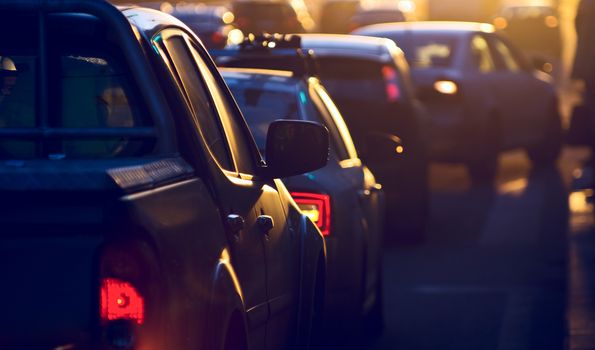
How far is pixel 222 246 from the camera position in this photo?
4.54 m

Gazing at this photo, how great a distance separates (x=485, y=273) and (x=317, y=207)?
3627 mm

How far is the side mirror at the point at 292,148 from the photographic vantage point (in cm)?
542

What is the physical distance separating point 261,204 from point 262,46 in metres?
4.64

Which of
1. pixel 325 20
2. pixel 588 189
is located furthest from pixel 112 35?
pixel 325 20

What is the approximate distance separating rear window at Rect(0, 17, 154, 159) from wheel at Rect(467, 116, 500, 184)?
1315cm

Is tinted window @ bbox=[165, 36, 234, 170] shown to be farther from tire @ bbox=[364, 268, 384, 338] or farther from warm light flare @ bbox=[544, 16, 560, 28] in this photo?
warm light flare @ bbox=[544, 16, 560, 28]

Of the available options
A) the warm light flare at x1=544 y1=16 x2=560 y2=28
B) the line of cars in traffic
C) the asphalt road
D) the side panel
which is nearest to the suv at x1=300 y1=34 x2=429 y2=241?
the asphalt road

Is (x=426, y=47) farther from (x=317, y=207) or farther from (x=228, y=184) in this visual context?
(x=228, y=184)

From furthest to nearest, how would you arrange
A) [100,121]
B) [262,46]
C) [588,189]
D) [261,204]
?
[588,189] → [262,46] → [261,204] → [100,121]

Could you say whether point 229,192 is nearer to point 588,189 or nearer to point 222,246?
point 222,246

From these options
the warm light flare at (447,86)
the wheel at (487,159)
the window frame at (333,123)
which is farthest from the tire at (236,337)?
the wheel at (487,159)

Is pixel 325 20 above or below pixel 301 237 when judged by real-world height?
below

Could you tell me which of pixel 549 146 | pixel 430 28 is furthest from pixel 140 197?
pixel 549 146

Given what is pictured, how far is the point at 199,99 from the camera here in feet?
16.8
